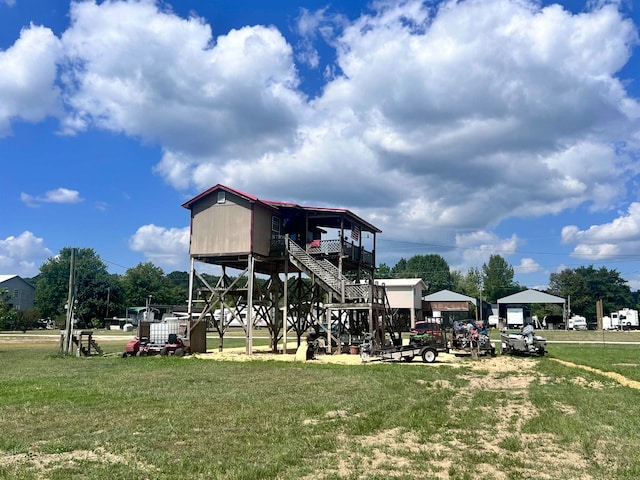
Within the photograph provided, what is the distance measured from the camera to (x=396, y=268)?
526ft

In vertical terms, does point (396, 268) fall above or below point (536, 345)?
above

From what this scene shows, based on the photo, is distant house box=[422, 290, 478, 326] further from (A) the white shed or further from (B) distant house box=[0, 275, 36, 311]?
(B) distant house box=[0, 275, 36, 311]

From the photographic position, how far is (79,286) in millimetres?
92312

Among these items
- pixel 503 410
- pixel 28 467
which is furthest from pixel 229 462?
pixel 503 410

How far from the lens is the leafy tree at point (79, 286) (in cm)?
9025

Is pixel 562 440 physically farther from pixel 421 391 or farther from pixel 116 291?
pixel 116 291

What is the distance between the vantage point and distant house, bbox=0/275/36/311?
96062mm

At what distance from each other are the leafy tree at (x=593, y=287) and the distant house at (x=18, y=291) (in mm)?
105986

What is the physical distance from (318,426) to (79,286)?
92.2 meters

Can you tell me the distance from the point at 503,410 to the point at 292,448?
5.81 m

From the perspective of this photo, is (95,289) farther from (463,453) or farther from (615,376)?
(463,453)

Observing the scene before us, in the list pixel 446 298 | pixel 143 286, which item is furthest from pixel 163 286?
pixel 446 298

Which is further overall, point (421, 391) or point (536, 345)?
point (536, 345)

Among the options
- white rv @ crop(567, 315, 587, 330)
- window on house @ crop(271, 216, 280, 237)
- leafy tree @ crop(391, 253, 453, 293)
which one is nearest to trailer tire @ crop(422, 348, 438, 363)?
window on house @ crop(271, 216, 280, 237)
